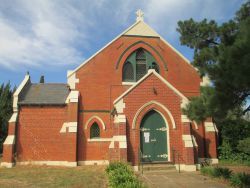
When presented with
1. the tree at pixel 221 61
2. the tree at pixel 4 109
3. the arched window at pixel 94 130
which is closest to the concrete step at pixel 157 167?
the arched window at pixel 94 130

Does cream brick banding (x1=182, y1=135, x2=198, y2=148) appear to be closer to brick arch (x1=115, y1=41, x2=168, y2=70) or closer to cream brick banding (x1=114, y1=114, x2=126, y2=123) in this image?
cream brick banding (x1=114, y1=114, x2=126, y2=123)

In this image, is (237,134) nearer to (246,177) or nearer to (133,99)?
(133,99)

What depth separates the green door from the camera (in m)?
17.2

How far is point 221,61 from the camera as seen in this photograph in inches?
356

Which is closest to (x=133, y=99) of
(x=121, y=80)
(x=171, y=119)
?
(x=171, y=119)

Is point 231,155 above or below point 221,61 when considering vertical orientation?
below

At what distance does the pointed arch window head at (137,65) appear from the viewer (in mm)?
21531

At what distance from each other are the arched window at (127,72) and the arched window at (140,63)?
46 cm

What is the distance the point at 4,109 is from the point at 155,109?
19.0 meters

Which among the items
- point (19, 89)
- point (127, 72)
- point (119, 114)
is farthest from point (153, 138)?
point (19, 89)

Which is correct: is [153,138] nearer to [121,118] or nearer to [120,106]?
[121,118]

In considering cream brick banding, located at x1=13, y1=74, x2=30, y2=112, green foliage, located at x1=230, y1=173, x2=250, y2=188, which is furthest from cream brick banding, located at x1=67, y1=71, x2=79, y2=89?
green foliage, located at x1=230, y1=173, x2=250, y2=188

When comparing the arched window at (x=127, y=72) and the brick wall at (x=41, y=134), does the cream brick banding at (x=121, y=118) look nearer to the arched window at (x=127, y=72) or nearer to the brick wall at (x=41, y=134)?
the arched window at (x=127, y=72)

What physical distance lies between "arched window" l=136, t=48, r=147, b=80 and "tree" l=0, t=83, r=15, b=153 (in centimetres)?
1591
